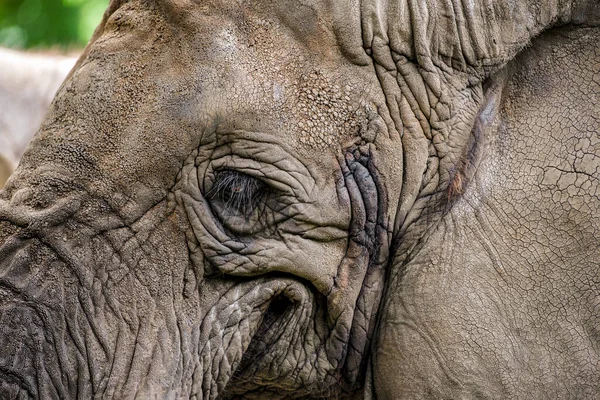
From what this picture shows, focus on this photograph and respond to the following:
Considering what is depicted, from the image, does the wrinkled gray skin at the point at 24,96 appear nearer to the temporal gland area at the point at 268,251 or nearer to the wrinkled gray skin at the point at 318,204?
the wrinkled gray skin at the point at 318,204

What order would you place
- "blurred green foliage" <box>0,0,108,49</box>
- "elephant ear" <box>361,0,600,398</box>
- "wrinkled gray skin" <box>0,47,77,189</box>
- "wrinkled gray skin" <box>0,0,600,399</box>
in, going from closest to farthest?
"wrinkled gray skin" <box>0,0,600,399</box> < "elephant ear" <box>361,0,600,398</box> < "wrinkled gray skin" <box>0,47,77,189</box> < "blurred green foliage" <box>0,0,108,49</box>

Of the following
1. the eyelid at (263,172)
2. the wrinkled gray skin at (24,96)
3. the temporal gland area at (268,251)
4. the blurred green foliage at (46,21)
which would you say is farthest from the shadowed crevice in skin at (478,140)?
the blurred green foliage at (46,21)

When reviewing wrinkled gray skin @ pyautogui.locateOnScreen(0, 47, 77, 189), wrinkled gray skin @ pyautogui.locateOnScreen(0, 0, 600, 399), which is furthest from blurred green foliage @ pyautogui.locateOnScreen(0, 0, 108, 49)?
wrinkled gray skin @ pyautogui.locateOnScreen(0, 0, 600, 399)

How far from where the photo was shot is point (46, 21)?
31.5ft

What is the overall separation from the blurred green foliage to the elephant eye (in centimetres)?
642

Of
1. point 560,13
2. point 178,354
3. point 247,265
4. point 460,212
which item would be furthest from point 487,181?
point 178,354

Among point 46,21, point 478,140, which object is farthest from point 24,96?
point 478,140

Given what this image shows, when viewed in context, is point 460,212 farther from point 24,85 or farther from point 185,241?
point 24,85

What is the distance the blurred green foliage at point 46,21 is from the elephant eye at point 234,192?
642cm

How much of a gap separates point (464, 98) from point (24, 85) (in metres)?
4.96

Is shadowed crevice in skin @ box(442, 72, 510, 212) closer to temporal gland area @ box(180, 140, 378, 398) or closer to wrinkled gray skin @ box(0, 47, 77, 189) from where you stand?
temporal gland area @ box(180, 140, 378, 398)

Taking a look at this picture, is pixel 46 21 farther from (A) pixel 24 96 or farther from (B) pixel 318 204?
(B) pixel 318 204

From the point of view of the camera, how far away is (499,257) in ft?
8.04

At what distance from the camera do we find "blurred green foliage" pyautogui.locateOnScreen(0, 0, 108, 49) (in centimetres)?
910
